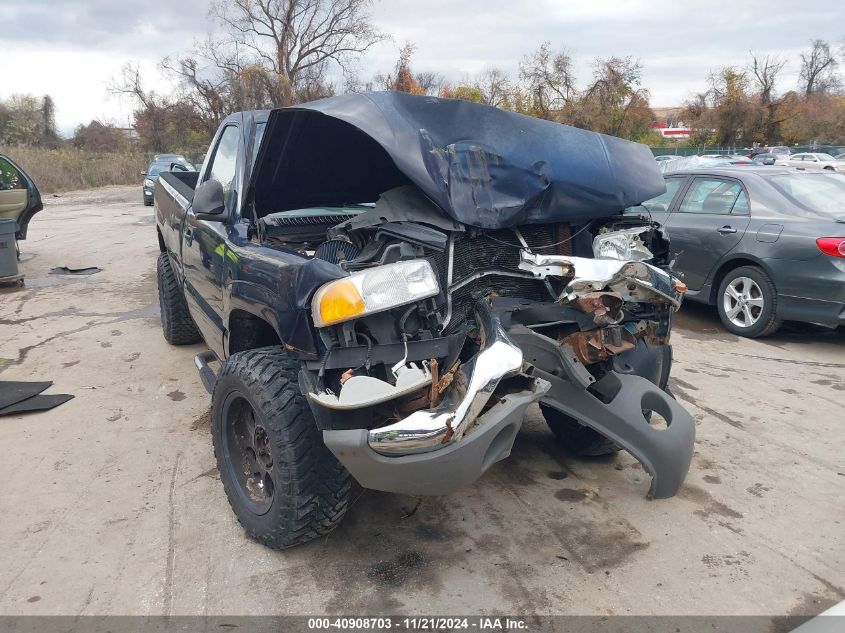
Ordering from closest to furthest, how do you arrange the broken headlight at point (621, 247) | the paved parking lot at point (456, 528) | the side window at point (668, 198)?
the paved parking lot at point (456, 528), the broken headlight at point (621, 247), the side window at point (668, 198)

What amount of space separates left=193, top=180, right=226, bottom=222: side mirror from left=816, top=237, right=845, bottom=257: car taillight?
5.26 m

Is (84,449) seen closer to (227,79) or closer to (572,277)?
(572,277)

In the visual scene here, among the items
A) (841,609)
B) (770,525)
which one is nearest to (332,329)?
(841,609)

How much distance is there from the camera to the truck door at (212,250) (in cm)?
382

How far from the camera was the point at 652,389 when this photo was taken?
11.0 feet

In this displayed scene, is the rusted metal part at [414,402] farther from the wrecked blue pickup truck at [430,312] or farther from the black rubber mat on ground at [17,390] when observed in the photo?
the black rubber mat on ground at [17,390]

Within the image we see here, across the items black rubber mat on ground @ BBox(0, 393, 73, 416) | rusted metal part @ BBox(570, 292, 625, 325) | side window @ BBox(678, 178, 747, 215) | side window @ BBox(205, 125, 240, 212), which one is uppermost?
side window @ BBox(205, 125, 240, 212)

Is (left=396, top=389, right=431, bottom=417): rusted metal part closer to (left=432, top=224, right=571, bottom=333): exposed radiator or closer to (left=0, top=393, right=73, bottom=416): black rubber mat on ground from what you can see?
(left=432, top=224, right=571, bottom=333): exposed radiator

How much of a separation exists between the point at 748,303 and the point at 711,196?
1300mm

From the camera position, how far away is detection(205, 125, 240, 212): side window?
405 cm

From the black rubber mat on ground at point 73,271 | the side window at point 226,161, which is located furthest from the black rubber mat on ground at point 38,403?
the black rubber mat on ground at point 73,271

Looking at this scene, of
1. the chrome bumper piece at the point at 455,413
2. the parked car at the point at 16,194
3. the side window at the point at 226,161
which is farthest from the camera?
the parked car at the point at 16,194

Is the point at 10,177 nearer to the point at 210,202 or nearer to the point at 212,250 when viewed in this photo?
the point at 212,250

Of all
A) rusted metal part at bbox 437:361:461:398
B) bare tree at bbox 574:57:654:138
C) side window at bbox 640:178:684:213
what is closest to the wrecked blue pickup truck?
rusted metal part at bbox 437:361:461:398
